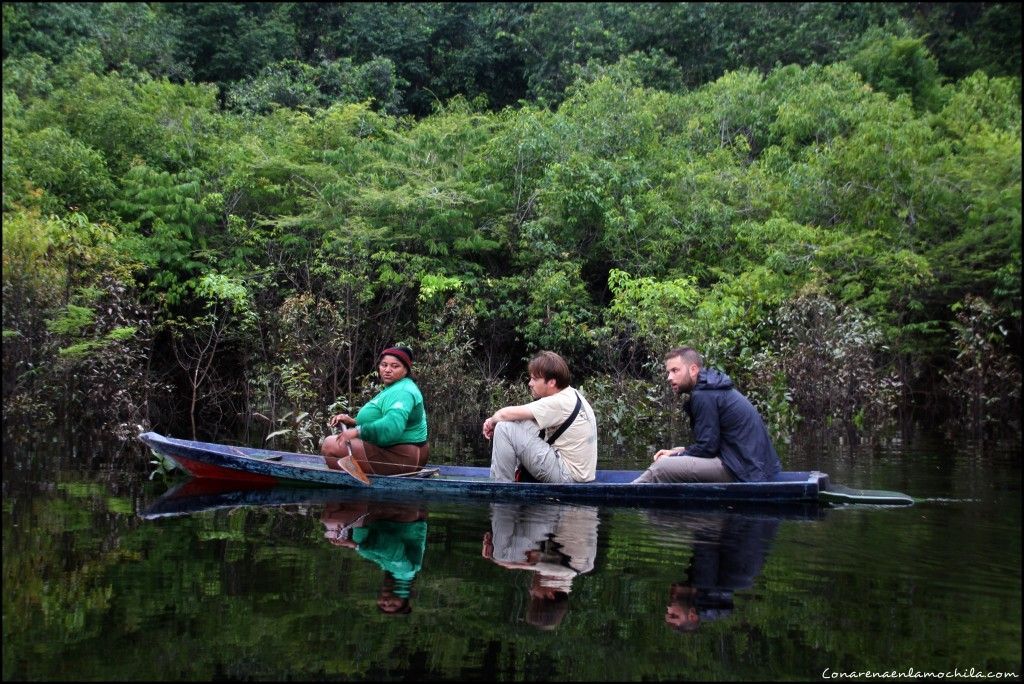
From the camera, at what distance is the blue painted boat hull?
8188mm

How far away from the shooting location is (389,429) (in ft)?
28.3

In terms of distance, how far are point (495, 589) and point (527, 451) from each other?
3.01 metres

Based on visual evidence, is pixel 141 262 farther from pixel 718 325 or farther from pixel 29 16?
pixel 29 16

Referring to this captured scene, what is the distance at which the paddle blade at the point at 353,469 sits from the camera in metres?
8.88

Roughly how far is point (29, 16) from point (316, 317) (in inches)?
548

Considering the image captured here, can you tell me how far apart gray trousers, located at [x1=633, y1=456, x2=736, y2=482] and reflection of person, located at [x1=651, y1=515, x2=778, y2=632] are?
0.50m

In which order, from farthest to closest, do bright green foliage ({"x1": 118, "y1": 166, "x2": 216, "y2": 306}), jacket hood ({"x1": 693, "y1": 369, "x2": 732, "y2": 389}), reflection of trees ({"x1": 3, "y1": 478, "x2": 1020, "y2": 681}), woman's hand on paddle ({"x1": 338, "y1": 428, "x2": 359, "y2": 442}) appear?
1. bright green foliage ({"x1": 118, "y1": 166, "x2": 216, "y2": 306})
2. woman's hand on paddle ({"x1": 338, "y1": 428, "x2": 359, "y2": 442})
3. jacket hood ({"x1": 693, "y1": 369, "x2": 732, "y2": 389})
4. reflection of trees ({"x1": 3, "y1": 478, "x2": 1020, "y2": 681})

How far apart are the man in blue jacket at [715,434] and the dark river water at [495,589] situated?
1.33 ft

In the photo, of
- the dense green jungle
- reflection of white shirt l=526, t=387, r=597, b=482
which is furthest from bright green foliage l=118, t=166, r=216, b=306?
reflection of white shirt l=526, t=387, r=597, b=482

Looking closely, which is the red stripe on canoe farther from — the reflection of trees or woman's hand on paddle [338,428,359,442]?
the reflection of trees

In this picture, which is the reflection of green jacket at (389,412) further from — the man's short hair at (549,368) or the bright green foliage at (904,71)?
the bright green foliage at (904,71)

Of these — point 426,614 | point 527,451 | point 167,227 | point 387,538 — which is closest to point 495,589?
point 426,614

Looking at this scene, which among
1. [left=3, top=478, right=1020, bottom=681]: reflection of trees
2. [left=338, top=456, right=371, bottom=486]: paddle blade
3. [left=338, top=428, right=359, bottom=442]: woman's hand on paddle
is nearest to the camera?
[left=3, top=478, right=1020, bottom=681]: reflection of trees

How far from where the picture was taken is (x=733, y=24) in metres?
31.9
